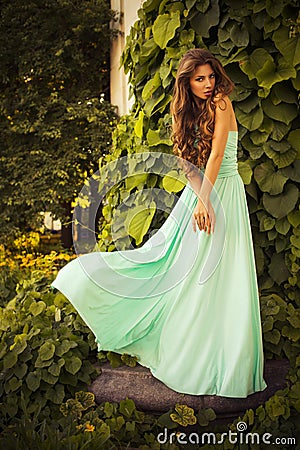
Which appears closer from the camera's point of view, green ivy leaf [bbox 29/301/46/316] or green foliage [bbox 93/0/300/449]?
green foliage [bbox 93/0/300/449]

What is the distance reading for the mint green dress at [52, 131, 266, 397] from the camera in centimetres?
264

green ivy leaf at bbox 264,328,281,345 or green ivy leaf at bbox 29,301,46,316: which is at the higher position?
green ivy leaf at bbox 29,301,46,316

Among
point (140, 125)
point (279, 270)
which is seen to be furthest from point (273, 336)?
point (140, 125)

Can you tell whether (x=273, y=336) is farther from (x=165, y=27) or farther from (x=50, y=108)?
(x=50, y=108)

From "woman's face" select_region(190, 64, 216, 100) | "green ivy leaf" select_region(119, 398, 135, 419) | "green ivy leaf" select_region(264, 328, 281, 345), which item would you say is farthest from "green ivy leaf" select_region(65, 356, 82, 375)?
"woman's face" select_region(190, 64, 216, 100)

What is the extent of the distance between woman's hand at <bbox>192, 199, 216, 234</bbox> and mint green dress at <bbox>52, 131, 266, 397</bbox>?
0.03 metres

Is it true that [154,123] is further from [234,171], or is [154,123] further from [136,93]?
[234,171]

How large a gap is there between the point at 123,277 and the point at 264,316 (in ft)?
2.32

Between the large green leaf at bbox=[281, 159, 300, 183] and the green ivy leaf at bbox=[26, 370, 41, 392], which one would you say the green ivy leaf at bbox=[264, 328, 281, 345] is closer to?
the large green leaf at bbox=[281, 159, 300, 183]

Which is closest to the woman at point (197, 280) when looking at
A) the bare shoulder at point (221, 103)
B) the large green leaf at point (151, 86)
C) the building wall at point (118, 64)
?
the bare shoulder at point (221, 103)

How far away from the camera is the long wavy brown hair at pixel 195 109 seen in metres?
2.58

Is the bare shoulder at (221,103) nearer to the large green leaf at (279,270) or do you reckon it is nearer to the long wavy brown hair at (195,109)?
the long wavy brown hair at (195,109)

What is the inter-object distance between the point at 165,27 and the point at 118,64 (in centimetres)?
278

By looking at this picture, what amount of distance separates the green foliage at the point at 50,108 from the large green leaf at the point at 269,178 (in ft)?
9.71
